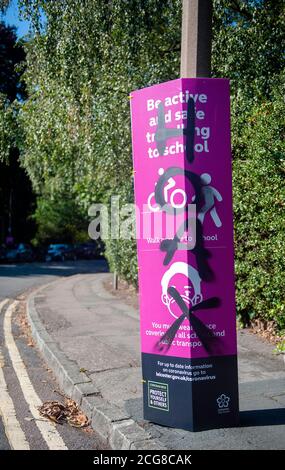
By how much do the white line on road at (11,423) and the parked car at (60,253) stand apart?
143ft

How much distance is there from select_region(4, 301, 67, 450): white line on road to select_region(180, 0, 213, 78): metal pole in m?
3.58

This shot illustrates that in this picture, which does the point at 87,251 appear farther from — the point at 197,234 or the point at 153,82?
the point at 197,234

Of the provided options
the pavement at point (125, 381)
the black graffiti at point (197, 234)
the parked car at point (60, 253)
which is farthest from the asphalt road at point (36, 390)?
the parked car at point (60, 253)

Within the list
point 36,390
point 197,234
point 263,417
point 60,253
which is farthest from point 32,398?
point 60,253

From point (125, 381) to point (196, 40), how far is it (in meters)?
4.02

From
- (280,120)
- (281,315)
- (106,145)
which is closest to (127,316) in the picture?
(106,145)

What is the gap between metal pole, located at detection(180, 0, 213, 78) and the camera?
195 inches

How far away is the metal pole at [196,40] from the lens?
4953 mm

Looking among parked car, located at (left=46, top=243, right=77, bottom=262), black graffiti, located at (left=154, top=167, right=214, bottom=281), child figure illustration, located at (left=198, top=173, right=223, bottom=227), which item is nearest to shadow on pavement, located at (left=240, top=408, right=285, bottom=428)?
black graffiti, located at (left=154, top=167, right=214, bottom=281)

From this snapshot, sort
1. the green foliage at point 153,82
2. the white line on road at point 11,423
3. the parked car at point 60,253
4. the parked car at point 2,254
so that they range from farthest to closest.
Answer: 1. the parked car at point 60,253
2. the parked car at point 2,254
3. the green foliage at point 153,82
4. the white line on road at point 11,423

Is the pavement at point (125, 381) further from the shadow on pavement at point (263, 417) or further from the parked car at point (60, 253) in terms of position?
the parked car at point (60, 253)

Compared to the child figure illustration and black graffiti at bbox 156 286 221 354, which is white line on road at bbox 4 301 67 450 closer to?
black graffiti at bbox 156 286 221 354
